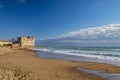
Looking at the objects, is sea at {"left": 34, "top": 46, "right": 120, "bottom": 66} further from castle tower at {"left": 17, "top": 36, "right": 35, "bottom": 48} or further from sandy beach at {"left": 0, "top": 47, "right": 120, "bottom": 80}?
castle tower at {"left": 17, "top": 36, "right": 35, "bottom": 48}

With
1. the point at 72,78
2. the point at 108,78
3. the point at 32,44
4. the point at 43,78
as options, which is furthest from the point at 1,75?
the point at 32,44

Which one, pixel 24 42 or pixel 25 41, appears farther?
pixel 25 41

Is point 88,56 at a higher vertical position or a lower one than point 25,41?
lower

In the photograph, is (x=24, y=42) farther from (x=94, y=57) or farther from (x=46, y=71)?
(x=46, y=71)

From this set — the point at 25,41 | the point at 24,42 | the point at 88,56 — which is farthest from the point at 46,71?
the point at 25,41

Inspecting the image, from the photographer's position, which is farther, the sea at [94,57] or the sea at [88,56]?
the sea at [88,56]

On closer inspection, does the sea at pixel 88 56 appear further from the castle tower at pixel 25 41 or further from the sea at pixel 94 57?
the castle tower at pixel 25 41

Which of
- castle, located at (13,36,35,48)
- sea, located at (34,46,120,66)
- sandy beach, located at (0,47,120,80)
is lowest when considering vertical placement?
sea, located at (34,46,120,66)

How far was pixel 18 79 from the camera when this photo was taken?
778 centimetres

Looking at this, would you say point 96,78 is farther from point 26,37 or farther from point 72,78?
point 26,37

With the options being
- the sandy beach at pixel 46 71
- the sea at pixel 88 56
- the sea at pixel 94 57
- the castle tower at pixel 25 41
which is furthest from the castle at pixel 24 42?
the sandy beach at pixel 46 71

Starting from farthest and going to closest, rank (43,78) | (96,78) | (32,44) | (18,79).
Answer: (32,44)
(96,78)
(43,78)
(18,79)

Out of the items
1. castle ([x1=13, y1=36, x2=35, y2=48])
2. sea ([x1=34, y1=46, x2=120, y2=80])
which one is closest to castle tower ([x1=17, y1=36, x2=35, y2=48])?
castle ([x1=13, y1=36, x2=35, y2=48])

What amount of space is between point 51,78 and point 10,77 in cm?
208
